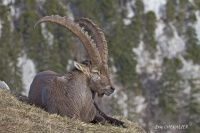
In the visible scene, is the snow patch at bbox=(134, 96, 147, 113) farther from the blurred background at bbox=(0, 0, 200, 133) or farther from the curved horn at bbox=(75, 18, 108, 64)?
the curved horn at bbox=(75, 18, 108, 64)

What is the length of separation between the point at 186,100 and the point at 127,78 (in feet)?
53.9

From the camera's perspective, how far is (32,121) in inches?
476

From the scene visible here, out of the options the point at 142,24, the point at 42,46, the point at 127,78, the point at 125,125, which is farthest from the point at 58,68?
the point at 125,125

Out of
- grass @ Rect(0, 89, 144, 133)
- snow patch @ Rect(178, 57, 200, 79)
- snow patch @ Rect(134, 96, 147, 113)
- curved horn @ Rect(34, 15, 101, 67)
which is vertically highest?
snow patch @ Rect(178, 57, 200, 79)

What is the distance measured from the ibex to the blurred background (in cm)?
11036

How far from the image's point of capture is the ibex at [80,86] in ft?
48.0

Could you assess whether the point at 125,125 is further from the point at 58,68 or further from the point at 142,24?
the point at 142,24

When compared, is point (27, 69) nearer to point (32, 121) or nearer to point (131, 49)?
point (131, 49)

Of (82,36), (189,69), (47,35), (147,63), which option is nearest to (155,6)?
(147,63)

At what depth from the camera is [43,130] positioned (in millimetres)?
11375

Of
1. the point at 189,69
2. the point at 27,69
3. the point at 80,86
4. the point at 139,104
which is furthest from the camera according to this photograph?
the point at 189,69

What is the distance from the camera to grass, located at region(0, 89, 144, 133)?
11.3 m

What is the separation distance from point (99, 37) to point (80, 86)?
172cm

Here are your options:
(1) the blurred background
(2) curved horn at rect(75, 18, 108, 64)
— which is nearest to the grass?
(2) curved horn at rect(75, 18, 108, 64)
